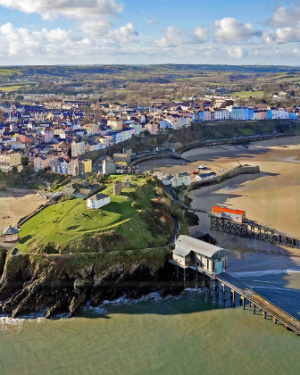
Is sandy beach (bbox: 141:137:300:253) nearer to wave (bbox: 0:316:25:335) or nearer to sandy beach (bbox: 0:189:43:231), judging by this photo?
sandy beach (bbox: 0:189:43:231)

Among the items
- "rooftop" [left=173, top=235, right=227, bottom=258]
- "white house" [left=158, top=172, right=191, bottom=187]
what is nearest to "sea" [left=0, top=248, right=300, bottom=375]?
"rooftop" [left=173, top=235, right=227, bottom=258]

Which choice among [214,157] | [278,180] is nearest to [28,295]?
[278,180]

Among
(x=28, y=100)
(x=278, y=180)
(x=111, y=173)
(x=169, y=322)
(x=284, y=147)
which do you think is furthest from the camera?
(x=28, y=100)

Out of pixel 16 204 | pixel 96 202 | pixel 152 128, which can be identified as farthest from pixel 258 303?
pixel 152 128

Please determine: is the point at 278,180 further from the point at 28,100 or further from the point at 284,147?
the point at 28,100

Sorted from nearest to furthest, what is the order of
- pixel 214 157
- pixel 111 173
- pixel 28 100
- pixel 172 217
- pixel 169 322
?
pixel 169 322
pixel 172 217
pixel 111 173
pixel 214 157
pixel 28 100

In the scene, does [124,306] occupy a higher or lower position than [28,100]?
lower
